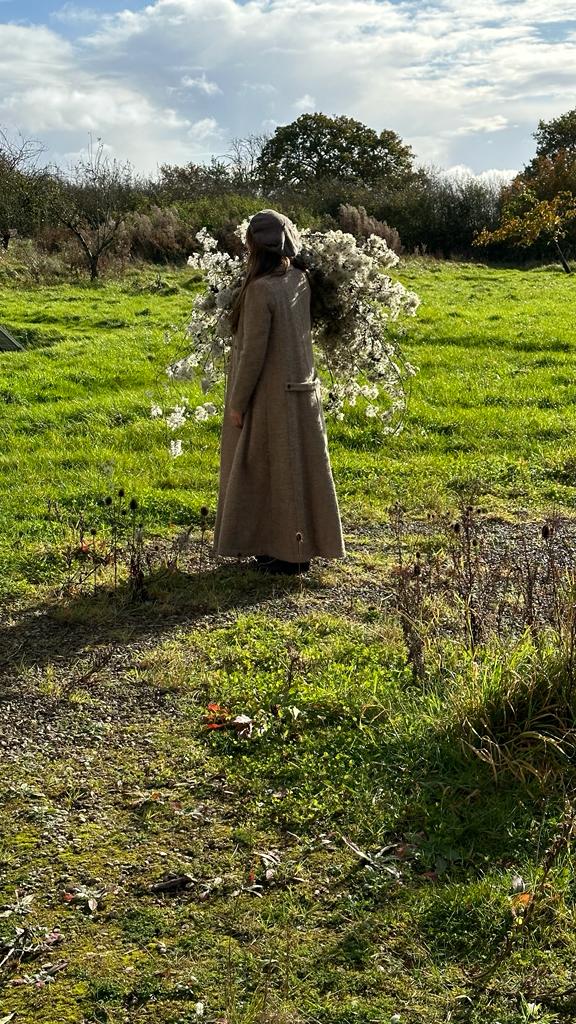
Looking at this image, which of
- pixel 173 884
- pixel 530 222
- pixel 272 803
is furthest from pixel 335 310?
pixel 530 222

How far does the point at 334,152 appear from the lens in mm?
45125

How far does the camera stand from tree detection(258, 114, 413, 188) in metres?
44.5

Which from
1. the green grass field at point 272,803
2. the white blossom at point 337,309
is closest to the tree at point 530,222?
the green grass field at point 272,803

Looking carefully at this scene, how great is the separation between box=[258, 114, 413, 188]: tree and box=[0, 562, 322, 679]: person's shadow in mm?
40253

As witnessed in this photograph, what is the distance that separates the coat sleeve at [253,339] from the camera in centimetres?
618

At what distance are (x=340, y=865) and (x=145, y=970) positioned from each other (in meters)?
0.84

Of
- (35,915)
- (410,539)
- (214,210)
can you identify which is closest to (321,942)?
(35,915)

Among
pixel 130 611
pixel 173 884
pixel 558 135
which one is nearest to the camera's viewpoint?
pixel 173 884

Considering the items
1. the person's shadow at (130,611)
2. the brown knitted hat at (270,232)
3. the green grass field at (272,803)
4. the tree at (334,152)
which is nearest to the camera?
the green grass field at (272,803)

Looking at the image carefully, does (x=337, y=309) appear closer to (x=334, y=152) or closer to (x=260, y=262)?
(x=260, y=262)

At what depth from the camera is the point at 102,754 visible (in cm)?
445

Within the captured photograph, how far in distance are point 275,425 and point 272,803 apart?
291 cm

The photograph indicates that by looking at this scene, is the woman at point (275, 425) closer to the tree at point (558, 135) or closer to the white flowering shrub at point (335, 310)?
the white flowering shrub at point (335, 310)

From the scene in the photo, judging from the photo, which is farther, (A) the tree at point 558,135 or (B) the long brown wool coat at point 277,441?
(A) the tree at point 558,135
